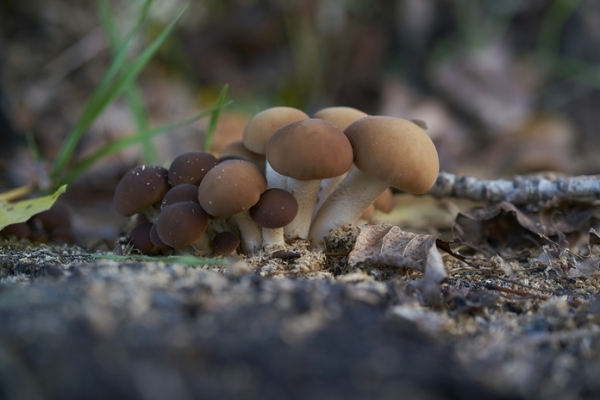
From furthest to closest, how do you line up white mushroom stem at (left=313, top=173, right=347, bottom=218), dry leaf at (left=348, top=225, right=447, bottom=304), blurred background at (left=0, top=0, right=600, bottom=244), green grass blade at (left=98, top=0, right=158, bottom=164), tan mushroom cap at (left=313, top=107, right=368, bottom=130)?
1. blurred background at (left=0, top=0, right=600, bottom=244)
2. green grass blade at (left=98, top=0, right=158, bottom=164)
3. white mushroom stem at (left=313, top=173, right=347, bottom=218)
4. tan mushroom cap at (left=313, top=107, right=368, bottom=130)
5. dry leaf at (left=348, top=225, right=447, bottom=304)

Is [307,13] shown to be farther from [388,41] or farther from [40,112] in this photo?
[40,112]

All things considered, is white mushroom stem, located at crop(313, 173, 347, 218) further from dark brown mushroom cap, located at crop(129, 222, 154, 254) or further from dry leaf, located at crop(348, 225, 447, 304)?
dark brown mushroom cap, located at crop(129, 222, 154, 254)

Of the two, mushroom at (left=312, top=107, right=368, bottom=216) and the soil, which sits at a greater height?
mushroom at (left=312, top=107, right=368, bottom=216)

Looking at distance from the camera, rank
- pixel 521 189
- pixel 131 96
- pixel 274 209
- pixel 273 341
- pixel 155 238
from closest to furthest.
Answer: pixel 273 341
pixel 274 209
pixel 155 238
pixel 521 189
pixel 131 96

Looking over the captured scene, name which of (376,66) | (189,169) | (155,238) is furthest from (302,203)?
(376,66)

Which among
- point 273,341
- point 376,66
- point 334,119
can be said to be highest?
point 376,66

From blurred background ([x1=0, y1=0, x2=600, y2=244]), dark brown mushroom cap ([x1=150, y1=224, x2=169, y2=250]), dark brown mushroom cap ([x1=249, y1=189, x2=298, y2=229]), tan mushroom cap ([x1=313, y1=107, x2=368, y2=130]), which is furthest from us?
blurred background ([x1=0, y1=0, x2=600, y2=244])

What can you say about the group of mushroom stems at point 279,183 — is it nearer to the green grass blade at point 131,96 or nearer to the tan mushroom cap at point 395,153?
the tan mushroom cap at point 395,153

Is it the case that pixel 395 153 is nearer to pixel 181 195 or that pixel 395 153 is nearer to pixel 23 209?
pixel 181 195

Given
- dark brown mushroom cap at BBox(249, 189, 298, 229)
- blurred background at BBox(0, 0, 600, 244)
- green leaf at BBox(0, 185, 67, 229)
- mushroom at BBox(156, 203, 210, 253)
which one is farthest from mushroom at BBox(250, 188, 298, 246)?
blurred background at BBox(0, 0, 600, 244)
